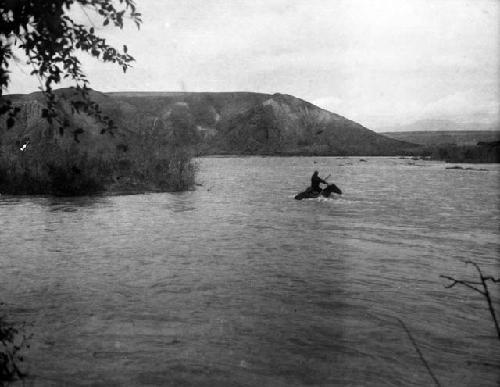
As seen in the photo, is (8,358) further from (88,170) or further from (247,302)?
(88,170)

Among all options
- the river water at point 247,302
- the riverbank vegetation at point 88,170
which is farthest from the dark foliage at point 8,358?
the riverbank vegetation at point 88,170

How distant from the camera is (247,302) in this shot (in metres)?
9.32

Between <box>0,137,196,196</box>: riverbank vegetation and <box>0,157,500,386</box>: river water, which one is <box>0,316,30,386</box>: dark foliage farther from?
<box>0,137,196,196</box>: riverbank vegetation

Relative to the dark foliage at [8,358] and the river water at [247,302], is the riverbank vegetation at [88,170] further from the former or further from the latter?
the dark foliage at [8,358]

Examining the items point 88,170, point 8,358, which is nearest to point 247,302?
point 8,358

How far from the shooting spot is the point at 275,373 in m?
6.31

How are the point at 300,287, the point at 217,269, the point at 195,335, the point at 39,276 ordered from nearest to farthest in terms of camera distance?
the point at 195,335, the point at 300,287, the point at 39,276, the point at 217,269

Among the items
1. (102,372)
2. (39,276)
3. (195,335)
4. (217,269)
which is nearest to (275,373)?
(195,335)

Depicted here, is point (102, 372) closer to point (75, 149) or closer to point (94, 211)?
point (94, 211)

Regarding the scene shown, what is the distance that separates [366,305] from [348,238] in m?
7.47

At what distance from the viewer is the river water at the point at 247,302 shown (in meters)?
6.45

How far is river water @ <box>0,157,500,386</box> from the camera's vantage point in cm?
645

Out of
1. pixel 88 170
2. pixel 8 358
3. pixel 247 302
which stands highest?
pixel 88 170

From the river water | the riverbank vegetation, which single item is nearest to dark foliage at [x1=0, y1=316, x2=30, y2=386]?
the river water
